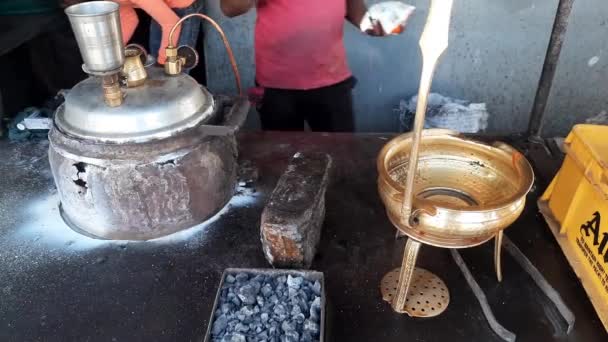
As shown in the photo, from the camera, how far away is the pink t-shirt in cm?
225

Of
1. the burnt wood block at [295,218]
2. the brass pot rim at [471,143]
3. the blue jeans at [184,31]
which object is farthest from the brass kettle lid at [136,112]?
the blue jeans at [184,31]

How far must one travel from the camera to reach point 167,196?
155 cm

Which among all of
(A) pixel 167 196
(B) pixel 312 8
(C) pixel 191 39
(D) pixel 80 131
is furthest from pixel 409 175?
(C) pixel 191 39

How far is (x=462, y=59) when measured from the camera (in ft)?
11.4

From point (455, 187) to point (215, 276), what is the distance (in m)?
0.82

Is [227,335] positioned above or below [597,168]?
below

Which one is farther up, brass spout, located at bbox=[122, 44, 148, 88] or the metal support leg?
brass spout, located at bbox=[122, 44, 148, 88]

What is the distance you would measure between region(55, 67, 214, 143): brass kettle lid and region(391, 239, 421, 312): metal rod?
79cm

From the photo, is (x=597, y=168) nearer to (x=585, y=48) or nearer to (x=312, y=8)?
(x=312, y=8)

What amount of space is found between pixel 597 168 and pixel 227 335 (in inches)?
46.1

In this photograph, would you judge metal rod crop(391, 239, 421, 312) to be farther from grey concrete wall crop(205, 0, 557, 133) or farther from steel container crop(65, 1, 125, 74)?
grey concrete wall crop(205, 0, 557, 133)

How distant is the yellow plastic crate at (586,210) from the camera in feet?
4.50

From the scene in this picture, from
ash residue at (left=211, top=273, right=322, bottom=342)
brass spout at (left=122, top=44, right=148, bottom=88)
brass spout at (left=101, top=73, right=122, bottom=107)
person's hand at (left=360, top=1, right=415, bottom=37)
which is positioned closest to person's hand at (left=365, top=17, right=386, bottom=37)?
person's hand at (left=360, top=1, right=415, bottom=37)

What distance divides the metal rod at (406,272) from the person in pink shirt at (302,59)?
1.13m
